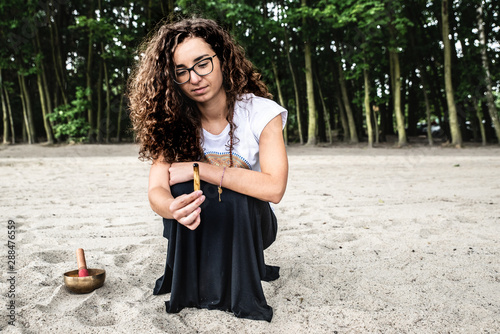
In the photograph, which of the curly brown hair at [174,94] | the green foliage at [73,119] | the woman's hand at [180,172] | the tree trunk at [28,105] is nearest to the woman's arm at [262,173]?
the woman's hand at [180,172]

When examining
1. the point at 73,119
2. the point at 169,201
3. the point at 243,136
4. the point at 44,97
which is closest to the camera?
the point at 169,201

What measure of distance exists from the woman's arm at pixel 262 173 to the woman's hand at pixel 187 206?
0.16 metres

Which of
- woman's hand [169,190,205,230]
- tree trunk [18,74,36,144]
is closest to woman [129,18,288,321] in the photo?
woman's hand [169,190,205,230]

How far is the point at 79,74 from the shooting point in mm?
21984

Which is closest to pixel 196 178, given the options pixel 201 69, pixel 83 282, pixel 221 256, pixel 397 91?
pixel 221 256

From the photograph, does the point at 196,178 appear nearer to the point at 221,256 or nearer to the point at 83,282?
the point at 221,256

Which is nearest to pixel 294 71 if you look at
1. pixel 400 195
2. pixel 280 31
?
pixel 280 31

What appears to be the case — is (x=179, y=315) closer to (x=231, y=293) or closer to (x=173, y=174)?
(x=231, y=293)

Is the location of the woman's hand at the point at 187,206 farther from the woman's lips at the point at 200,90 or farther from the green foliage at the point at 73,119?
the green foliage at the point at 73,119

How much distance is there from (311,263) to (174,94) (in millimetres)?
1506

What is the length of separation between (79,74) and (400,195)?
68.9 feet

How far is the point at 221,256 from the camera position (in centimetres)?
195

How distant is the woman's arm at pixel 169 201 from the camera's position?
169 cm

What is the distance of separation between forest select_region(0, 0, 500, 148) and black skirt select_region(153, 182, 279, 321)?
1178cm
